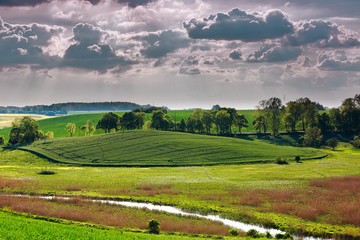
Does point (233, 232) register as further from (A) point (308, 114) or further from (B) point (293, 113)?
(A) point (308, 114)

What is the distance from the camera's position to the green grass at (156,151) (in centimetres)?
10581

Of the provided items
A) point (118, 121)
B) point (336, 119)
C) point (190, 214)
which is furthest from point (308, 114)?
point (190, 214)

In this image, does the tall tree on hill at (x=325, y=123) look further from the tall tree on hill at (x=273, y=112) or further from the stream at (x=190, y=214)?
the stream at (x=190, y=214)

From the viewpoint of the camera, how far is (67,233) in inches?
1185

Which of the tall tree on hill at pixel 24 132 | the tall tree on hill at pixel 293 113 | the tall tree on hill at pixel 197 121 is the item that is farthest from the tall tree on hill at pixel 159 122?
the tall tree on hill at pixel 293 113

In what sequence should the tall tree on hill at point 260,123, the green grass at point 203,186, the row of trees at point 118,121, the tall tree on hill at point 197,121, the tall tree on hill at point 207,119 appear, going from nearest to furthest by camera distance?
the green grass at point 203,186
the row of trees at point 118,121
the tall tree on hill at point 207,119
the tall tree on hill at point 260,123
the tall tree on hill at point 197,121

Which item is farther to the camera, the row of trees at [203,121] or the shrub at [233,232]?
the row of trees at [203,121]

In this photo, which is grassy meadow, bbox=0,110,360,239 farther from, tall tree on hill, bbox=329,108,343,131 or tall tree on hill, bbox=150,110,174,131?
tall tree on hill, bbox=329,108,343,131

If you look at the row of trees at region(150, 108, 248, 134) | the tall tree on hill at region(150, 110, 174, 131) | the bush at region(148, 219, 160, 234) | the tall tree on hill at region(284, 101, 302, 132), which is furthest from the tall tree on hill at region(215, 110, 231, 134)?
the bush at region(148, 219, 160, 234)

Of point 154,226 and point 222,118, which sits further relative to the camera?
point 222,118

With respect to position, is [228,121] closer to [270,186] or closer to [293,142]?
[293,142]

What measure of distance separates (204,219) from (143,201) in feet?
47.7

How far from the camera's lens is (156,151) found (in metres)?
117

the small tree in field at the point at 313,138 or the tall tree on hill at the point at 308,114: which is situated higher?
the tall tree on hill at the point at 308,114
